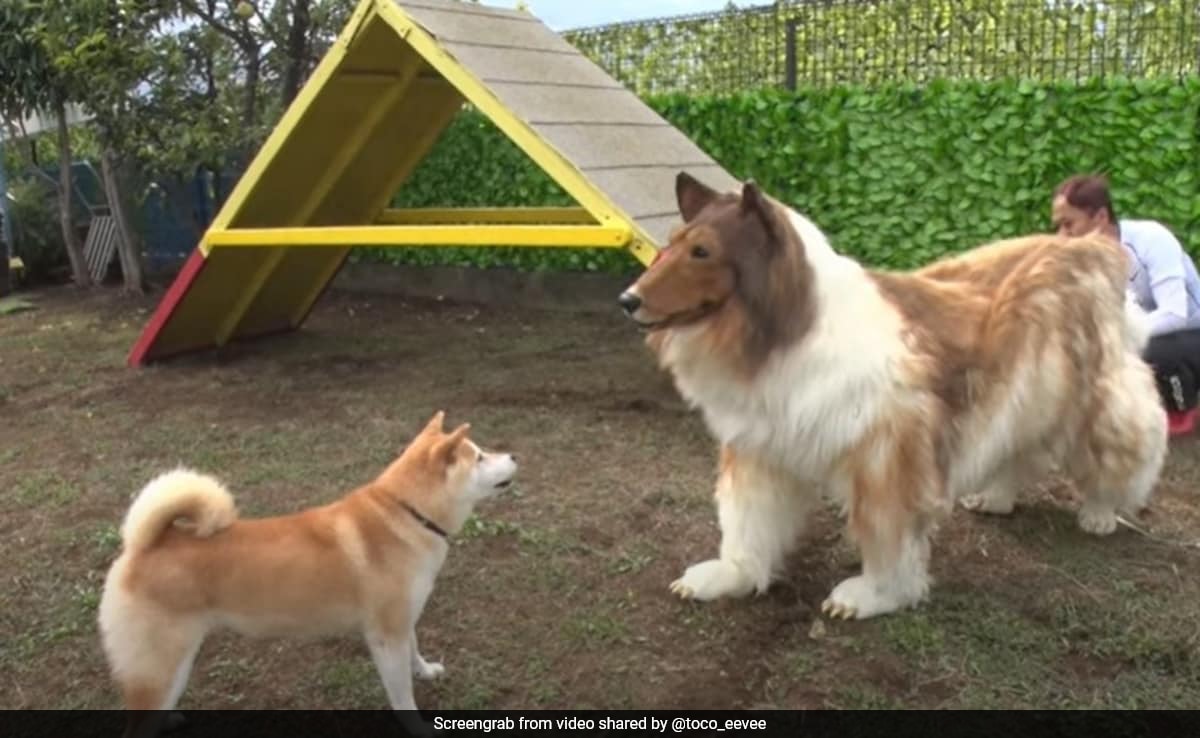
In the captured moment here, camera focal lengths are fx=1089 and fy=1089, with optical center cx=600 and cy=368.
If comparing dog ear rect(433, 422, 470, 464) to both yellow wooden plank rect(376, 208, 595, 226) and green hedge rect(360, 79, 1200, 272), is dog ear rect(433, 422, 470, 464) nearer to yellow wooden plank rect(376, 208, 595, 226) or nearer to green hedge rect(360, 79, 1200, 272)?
yellow wooden plank rect(376, 208, 595, 226)

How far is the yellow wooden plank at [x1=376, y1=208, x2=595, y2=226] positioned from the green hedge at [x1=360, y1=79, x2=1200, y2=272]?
141 cm

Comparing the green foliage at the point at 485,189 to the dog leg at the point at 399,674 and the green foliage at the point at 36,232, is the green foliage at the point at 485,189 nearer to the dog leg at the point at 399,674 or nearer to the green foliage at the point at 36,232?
the green foliage at the point at 36,232

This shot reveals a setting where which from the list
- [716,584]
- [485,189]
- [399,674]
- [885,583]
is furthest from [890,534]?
[485,189]

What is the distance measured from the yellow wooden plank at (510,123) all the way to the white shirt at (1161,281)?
2.33 m

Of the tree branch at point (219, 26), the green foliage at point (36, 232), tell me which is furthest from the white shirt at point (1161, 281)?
the green foliage at point (36, 232)

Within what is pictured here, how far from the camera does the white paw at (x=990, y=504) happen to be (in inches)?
165

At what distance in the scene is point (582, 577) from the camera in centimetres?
372

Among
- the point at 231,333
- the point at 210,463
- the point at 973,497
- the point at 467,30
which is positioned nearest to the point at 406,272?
the point at 231,333

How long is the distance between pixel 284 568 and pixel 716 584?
144 centimetres

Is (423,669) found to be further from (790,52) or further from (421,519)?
(790,52)

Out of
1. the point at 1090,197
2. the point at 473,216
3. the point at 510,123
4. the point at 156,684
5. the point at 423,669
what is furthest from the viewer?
the point at 473,216

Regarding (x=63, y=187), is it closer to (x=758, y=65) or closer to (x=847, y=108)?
(x=758, y=65)

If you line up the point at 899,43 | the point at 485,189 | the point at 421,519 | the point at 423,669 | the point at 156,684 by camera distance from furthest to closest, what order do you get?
the point at 485,189, the point at 899,43, the point at 423,669, the point at 421,519, the point at 156,684

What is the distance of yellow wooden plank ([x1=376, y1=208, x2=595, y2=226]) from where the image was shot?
7.11 metres
